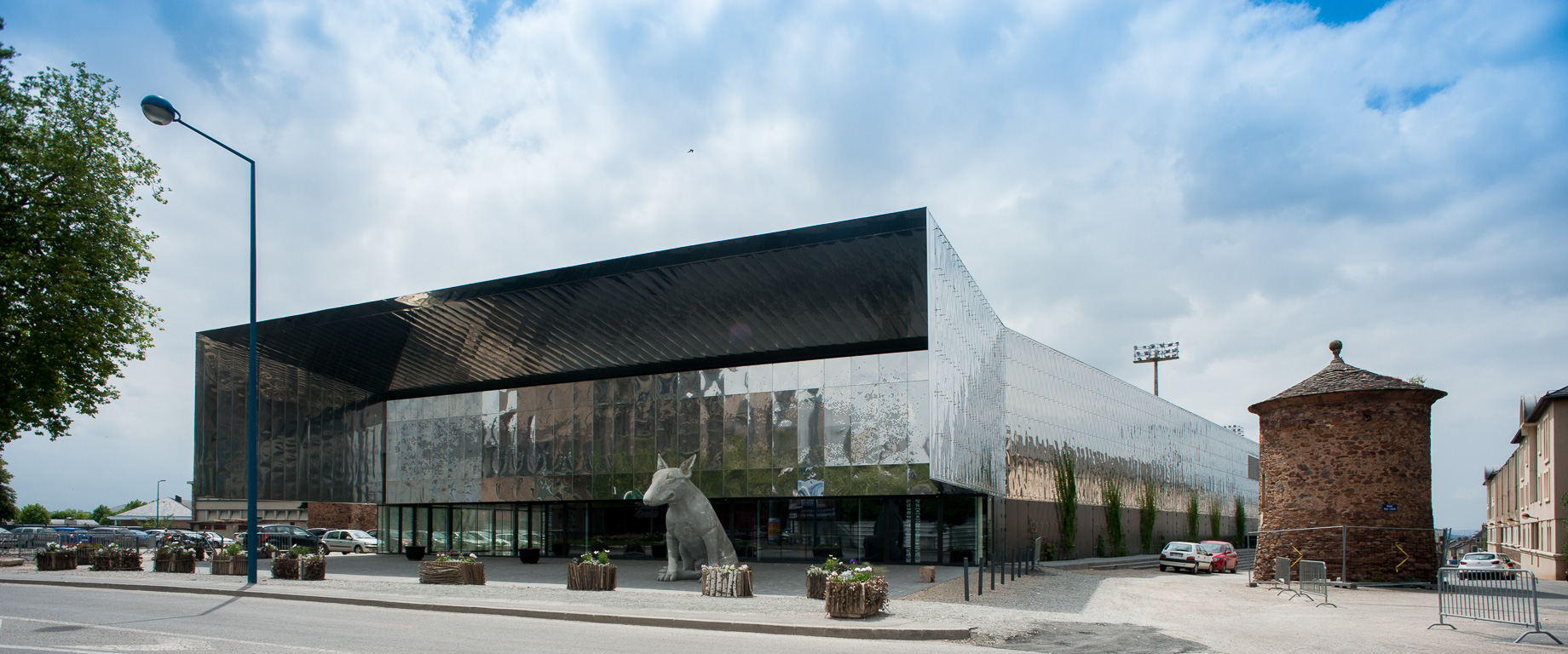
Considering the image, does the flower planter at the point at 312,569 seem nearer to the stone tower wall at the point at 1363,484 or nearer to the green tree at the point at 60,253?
the green tree at the point at 60,253

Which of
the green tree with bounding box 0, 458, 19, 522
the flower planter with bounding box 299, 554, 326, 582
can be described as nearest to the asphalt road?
the flower planter with bounding box 299, 554, 326, 582

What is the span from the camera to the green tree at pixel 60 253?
27375 mm

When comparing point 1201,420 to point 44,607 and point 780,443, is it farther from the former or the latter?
A: point 44,607

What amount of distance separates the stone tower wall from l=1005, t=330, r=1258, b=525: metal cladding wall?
10284mm

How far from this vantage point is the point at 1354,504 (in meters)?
26.1

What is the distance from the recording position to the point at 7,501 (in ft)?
234

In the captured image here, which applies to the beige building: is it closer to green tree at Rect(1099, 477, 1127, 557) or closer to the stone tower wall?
the stone tower wall

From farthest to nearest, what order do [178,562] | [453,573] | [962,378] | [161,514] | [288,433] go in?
[161,514] → [288,433] → [962,378] → [178,562] → [453,573]

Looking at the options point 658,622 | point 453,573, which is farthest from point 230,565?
point 658,622

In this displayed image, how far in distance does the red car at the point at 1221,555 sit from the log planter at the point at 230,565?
3299 centimetres

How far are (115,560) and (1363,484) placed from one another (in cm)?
3613

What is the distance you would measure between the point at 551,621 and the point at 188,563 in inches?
693

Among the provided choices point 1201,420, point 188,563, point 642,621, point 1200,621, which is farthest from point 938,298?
point 1201,420

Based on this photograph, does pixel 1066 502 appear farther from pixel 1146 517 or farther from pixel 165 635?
pixel 165 635
